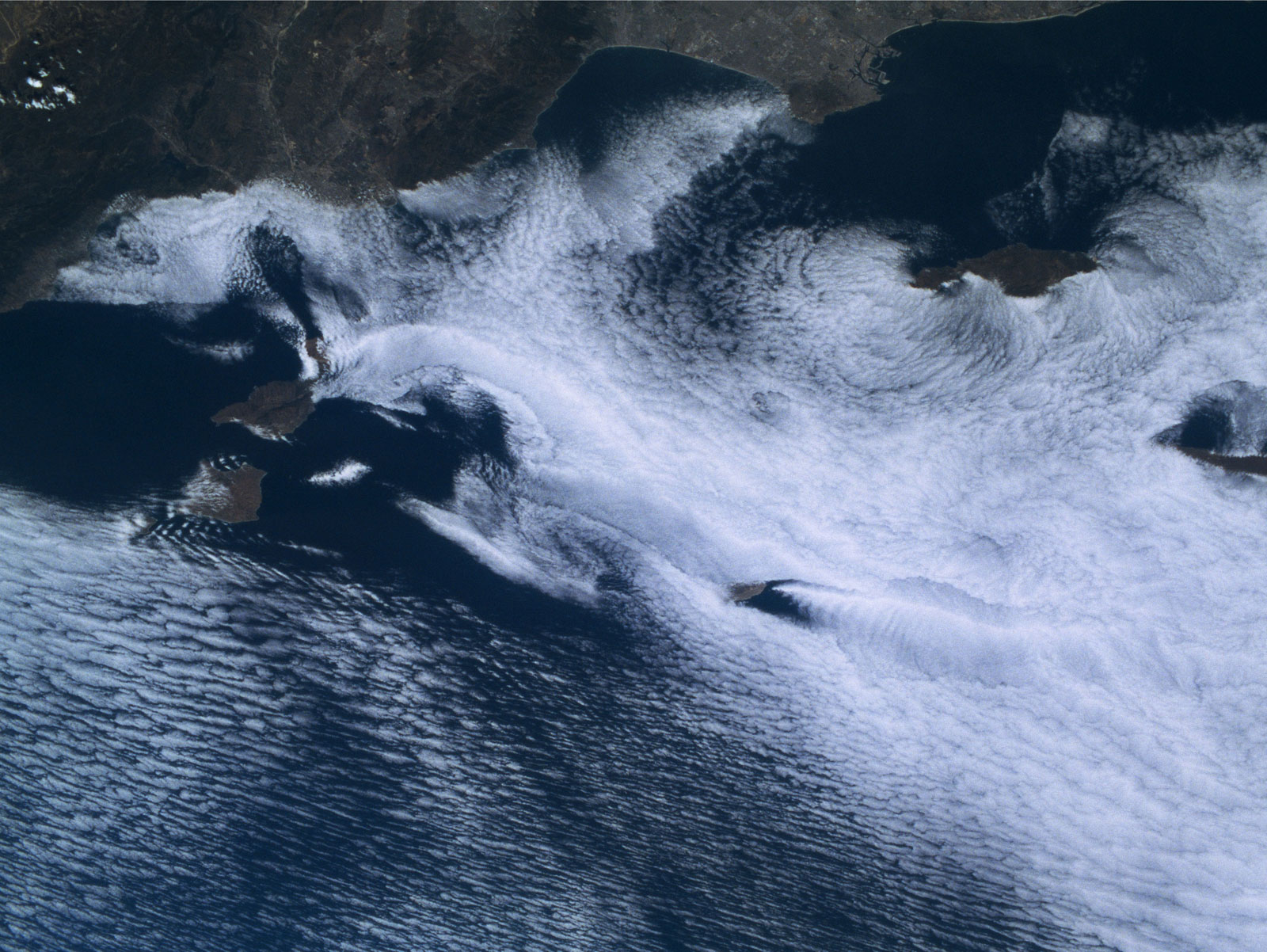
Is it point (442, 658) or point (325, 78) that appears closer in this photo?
point (325, 78)

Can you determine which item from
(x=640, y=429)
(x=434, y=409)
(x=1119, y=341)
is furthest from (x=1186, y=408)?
(x=434, y=409)

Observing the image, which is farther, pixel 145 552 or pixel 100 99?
pixel 145 552

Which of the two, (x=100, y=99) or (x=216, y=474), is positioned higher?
(x=100, y=99)

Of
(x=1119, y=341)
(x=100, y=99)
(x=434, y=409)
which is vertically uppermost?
(x=1119, y=341)

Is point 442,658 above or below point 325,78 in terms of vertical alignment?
below

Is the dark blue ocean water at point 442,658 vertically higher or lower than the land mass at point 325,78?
lower

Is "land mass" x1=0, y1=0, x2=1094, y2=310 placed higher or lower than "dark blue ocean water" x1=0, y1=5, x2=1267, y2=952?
higher

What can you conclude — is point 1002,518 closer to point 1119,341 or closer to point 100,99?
point 1119,341

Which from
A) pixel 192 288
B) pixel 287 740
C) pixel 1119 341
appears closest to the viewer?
pixel 1119 341

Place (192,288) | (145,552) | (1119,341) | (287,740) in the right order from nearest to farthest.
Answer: (1119,341) < (192,288) < (145,552) < (287,740)
